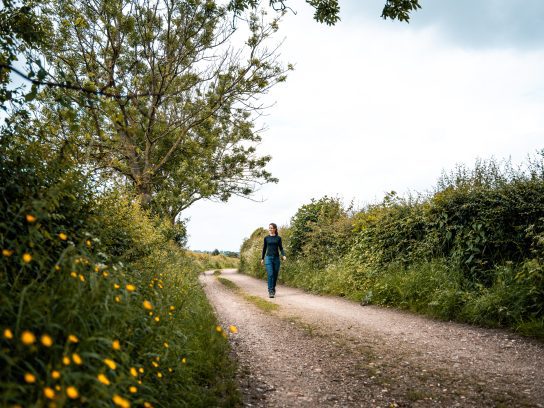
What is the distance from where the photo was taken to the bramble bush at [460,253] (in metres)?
6.55

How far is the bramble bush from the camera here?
6547mm

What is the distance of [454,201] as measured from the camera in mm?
8625

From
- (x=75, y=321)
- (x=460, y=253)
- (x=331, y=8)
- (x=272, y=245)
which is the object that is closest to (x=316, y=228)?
(x=272, y=245)

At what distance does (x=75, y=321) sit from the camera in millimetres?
2535

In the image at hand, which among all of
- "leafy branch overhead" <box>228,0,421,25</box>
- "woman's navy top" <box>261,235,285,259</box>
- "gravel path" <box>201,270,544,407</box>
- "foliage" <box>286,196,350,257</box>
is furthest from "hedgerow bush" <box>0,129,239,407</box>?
"foliage" <box>286,196,350,257</box>

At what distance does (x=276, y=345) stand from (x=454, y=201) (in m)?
5.65

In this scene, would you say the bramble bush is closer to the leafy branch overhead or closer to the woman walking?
the woman walking

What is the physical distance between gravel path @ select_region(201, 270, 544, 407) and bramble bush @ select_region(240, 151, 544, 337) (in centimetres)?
56

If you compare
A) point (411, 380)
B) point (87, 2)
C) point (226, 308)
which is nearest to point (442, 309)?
point (411, 380)

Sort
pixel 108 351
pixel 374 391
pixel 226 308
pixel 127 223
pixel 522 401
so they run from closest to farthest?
pixel 108 351
pixel 522 401
pixel 374 391
pixel 127 223
pixel 226 308

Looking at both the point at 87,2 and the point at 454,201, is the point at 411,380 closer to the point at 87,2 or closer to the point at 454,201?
the point at 454,201

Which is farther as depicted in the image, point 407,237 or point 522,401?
point 407,237

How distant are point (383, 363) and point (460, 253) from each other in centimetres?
438

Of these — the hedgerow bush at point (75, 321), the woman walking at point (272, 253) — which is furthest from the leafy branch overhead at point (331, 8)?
the woman walking at point (272, 253)
